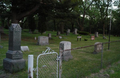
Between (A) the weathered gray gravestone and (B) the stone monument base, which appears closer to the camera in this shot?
(B) the stone monument base

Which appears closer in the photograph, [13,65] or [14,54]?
[13,65]

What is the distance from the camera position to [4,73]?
5621mm

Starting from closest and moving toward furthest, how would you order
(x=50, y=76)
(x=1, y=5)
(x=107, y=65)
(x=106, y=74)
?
(x=50, y=76) < (x=106, y=74) < (x=107, y=65) < (x=1, y=5)

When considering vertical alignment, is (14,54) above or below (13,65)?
above

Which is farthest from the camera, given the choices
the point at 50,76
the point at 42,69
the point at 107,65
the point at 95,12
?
the point at 95,12

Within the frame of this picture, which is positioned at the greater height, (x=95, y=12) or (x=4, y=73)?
(x=95, y=12)

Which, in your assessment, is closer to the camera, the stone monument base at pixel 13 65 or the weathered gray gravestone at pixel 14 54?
the stone monument base at pixel 13 65

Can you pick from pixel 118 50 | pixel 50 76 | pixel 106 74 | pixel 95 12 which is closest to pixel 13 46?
pixel 50 76

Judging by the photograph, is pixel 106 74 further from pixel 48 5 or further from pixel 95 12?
pixel 95 12

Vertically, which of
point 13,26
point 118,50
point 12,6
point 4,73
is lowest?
point 4,73

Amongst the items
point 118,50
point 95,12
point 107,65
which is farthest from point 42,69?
point 95,12

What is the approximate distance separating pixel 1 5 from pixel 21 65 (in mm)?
14653

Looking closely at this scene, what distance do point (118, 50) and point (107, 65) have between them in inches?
105

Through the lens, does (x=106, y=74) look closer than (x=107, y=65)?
Yes
